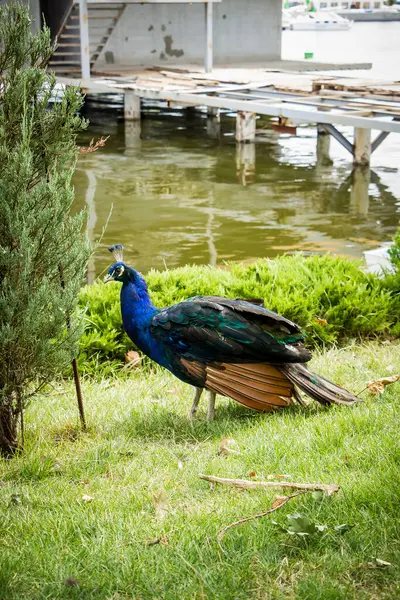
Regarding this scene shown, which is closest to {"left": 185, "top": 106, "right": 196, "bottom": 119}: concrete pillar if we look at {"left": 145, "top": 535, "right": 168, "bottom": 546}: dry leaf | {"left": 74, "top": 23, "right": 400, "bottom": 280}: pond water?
{"left": 74, "top": 23, "right": 400, "bottom": 280}: pond water

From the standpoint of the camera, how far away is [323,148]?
19.8m

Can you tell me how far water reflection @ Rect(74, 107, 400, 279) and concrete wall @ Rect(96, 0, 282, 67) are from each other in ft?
15.0

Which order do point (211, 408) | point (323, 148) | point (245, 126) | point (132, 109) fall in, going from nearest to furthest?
1. point (211, 408)
2. point (245, 126)
3. point (323, 148)
4. point (132, 109)

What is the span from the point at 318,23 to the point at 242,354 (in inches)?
3300

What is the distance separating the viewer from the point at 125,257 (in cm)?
1166

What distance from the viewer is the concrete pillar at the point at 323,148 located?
18744 millimetres

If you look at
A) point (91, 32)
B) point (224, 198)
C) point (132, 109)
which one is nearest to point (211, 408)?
point (224, 198)

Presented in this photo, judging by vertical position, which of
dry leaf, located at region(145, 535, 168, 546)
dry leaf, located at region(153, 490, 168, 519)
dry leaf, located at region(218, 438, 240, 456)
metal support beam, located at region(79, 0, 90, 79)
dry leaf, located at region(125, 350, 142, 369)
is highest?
metal support beam, located at region(79, 0, 90, 79)

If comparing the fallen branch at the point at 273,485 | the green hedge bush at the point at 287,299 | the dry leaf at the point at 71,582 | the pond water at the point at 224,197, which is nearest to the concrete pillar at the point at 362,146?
the pond water at the point at 224,197

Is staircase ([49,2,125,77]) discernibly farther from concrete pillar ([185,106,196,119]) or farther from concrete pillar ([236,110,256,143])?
concrete pillar ([236,110,256,143])

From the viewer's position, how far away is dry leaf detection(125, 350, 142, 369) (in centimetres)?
669

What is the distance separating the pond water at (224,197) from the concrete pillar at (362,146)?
287mm

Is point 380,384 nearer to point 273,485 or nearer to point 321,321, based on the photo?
point 273,485

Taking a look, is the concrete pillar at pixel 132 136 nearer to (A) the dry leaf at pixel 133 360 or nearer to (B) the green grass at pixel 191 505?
(A) the dry leaf at pixel 133 360
